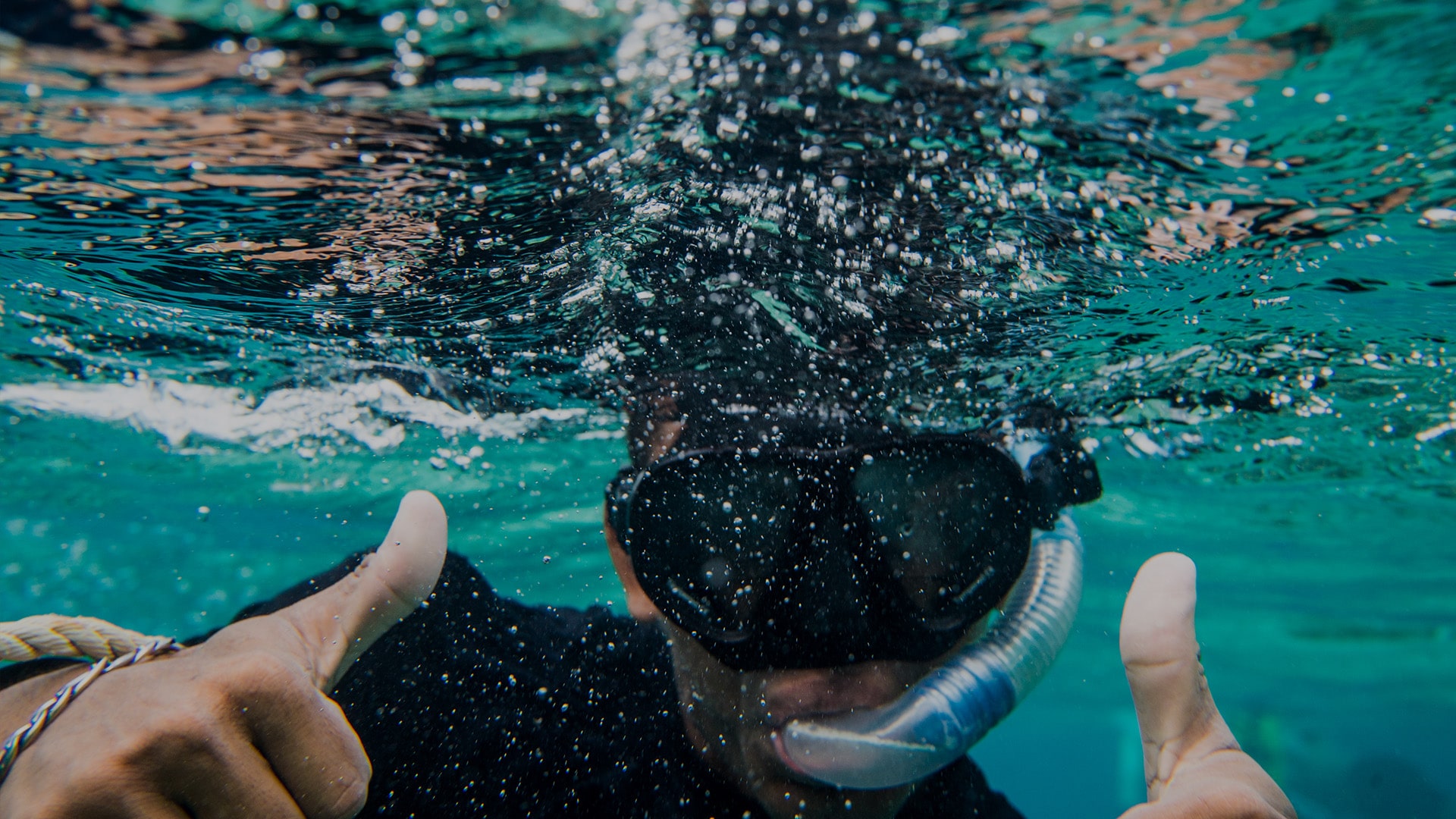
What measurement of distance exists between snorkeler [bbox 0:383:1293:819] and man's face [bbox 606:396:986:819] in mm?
16

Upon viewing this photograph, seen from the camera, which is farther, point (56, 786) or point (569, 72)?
point (569, 72)

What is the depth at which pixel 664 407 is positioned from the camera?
6.23 m

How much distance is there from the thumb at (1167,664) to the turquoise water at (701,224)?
2222 mm

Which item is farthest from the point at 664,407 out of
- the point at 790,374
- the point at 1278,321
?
the point at 1278,321

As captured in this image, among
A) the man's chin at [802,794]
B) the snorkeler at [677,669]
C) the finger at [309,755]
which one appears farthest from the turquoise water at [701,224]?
the man's chin at [802,794]

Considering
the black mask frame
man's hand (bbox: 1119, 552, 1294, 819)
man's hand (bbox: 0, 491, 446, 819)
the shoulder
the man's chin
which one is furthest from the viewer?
the shoulder

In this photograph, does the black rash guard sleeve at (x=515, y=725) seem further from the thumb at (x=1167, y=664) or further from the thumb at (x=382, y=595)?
the thumb at (x=1167, y=664)

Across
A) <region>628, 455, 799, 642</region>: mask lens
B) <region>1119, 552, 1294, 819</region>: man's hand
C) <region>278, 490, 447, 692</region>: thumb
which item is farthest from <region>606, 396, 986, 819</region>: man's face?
<region>278, 490, 447, 692</region>: thumb

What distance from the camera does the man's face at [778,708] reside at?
3578mm

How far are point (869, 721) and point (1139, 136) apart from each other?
3.33 metres

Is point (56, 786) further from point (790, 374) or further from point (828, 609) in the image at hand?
point (790, 374)

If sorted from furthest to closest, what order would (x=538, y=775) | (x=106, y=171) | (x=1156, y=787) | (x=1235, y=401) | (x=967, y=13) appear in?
(x=1235, y=401), (x=538, y=775), (x=106, y=171), (x=967, y=13), (x=1156, y=787)

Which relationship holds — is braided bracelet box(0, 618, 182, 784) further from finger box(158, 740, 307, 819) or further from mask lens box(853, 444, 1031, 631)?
mask lens box(853, 444, 1031, 631)

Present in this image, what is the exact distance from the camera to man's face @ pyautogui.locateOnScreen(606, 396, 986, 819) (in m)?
3.58
